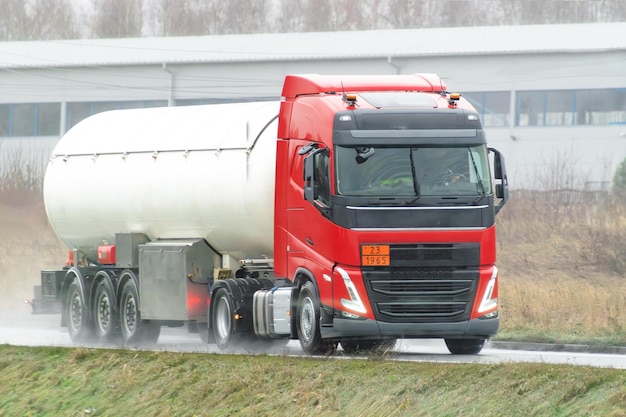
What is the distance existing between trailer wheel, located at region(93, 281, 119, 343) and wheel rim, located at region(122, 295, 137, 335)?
0.17 meters

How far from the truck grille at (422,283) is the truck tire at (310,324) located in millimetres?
912

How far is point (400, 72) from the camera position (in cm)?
4969

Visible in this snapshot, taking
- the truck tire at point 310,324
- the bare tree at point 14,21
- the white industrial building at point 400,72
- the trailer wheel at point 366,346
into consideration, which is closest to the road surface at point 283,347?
the trailer wheel at point 366,346

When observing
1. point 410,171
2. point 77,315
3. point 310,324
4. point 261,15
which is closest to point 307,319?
point 310,324

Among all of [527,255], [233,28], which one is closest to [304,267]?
[527,255]

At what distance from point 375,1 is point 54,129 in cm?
2539

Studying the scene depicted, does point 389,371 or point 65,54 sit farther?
point 65,54

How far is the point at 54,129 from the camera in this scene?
55312 millimetres

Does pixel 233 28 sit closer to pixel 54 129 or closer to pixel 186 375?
pixel 54 129

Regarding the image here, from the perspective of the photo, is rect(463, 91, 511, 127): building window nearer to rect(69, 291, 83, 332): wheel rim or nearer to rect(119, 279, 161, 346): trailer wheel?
rect(69, 291, 83, 332): wheel rim

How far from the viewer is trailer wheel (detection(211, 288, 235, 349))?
63.1ft

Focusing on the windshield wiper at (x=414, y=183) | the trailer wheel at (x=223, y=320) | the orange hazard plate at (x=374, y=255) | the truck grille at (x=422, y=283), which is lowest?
the trailer wheel at (x=223, y=320)

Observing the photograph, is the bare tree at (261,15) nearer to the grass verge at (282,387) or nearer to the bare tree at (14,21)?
the bare tree at (14,21)

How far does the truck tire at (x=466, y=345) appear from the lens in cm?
1812
